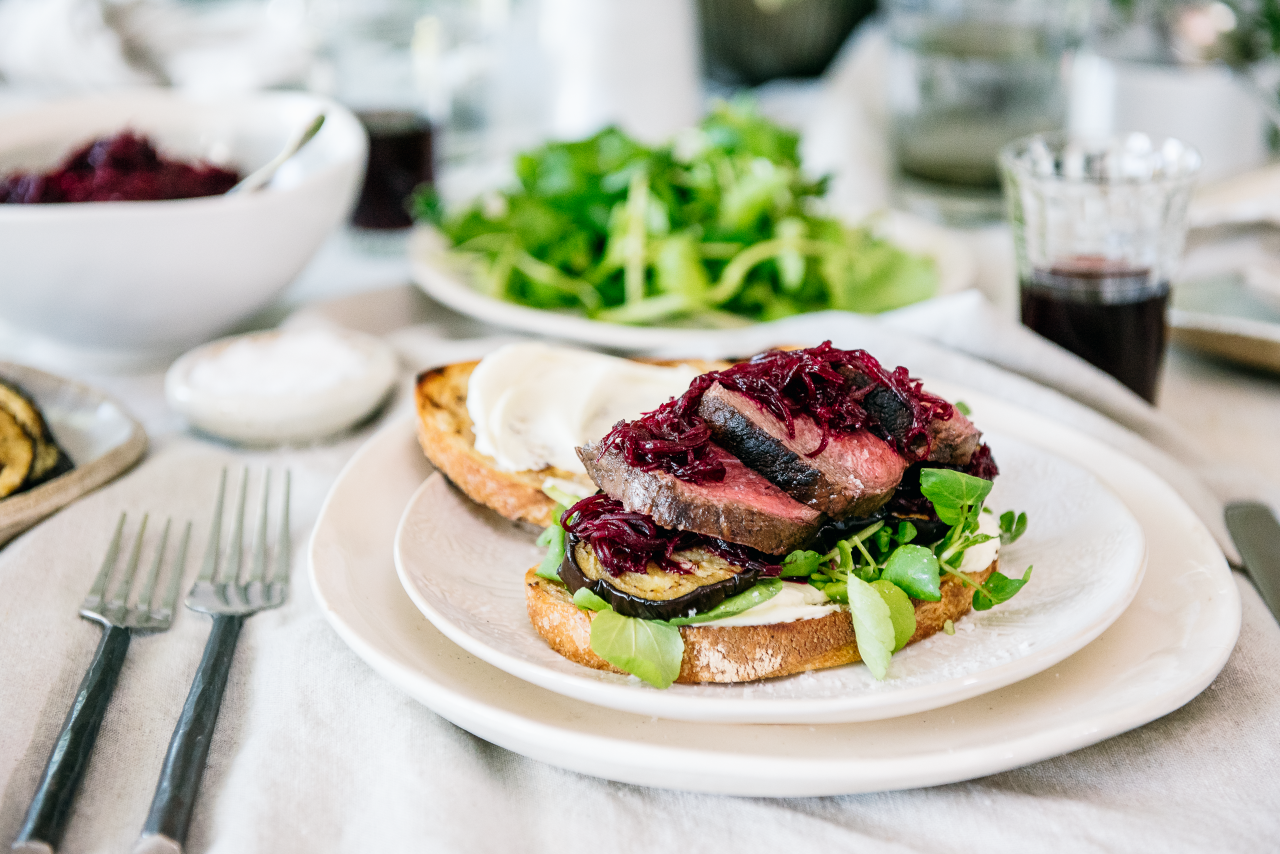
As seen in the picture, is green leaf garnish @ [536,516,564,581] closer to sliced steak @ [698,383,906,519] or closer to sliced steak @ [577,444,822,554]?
sliced steak @ [577,444,822,554]

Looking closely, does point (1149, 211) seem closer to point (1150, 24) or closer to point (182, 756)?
point (182, 756)

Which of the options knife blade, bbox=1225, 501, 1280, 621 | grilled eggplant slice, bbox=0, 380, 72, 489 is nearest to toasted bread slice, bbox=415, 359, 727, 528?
grilled eggplant slice, bbox=0, 380, 72, 489

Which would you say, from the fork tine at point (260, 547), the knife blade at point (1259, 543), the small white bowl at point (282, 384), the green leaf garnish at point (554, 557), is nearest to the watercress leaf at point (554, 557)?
the green leaf garnish at point (554, 557)

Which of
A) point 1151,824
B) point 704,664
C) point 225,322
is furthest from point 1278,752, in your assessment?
point 225,322

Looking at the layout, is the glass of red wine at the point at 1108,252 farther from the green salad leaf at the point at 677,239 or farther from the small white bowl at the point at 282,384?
the small white bowl at the point at 282,384

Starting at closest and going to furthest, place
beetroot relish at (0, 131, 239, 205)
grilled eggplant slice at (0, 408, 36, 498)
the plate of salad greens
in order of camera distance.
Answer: grilled eggplant slice at (0, 408, 36, 498) < beetroot relish at (0, 131, 239, 205) < the plate of salad greens
